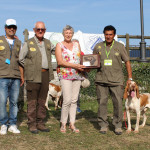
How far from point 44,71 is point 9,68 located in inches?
26.5

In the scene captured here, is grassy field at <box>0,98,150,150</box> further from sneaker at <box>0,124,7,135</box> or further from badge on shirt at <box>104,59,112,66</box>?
badge on shirt at <box>104,59,112,66</box>

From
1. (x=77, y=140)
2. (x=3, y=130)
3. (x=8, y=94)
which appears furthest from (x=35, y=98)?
(x=77, y=140)

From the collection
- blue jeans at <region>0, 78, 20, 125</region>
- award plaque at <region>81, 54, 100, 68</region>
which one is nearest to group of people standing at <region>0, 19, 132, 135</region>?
blue jeans at <region>0, 78, 20, 125</region>

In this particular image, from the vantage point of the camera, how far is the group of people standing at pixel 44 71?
4.90 meters

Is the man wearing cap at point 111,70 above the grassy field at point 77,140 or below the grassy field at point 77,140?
above

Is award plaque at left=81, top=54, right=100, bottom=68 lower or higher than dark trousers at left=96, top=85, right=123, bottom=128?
higher

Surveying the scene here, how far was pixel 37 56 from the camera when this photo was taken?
494cm

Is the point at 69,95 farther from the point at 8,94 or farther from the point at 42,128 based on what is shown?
the point at 8,94

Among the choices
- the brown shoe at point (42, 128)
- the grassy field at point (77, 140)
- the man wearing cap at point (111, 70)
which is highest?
the man wearing cap at point (111, 70)

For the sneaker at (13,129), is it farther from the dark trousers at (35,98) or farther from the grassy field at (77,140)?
the dark trousers at (35,98)

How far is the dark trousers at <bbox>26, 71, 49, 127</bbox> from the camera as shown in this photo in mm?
5039

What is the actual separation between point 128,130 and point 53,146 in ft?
6.11

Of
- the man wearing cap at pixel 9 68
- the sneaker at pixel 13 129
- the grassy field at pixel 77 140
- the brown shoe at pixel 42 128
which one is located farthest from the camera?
the brown shoe at pixel 42 128

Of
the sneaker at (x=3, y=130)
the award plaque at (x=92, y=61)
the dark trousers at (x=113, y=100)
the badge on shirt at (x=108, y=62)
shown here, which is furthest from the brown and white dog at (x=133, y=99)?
the sneaker at (x=3, y=130)
